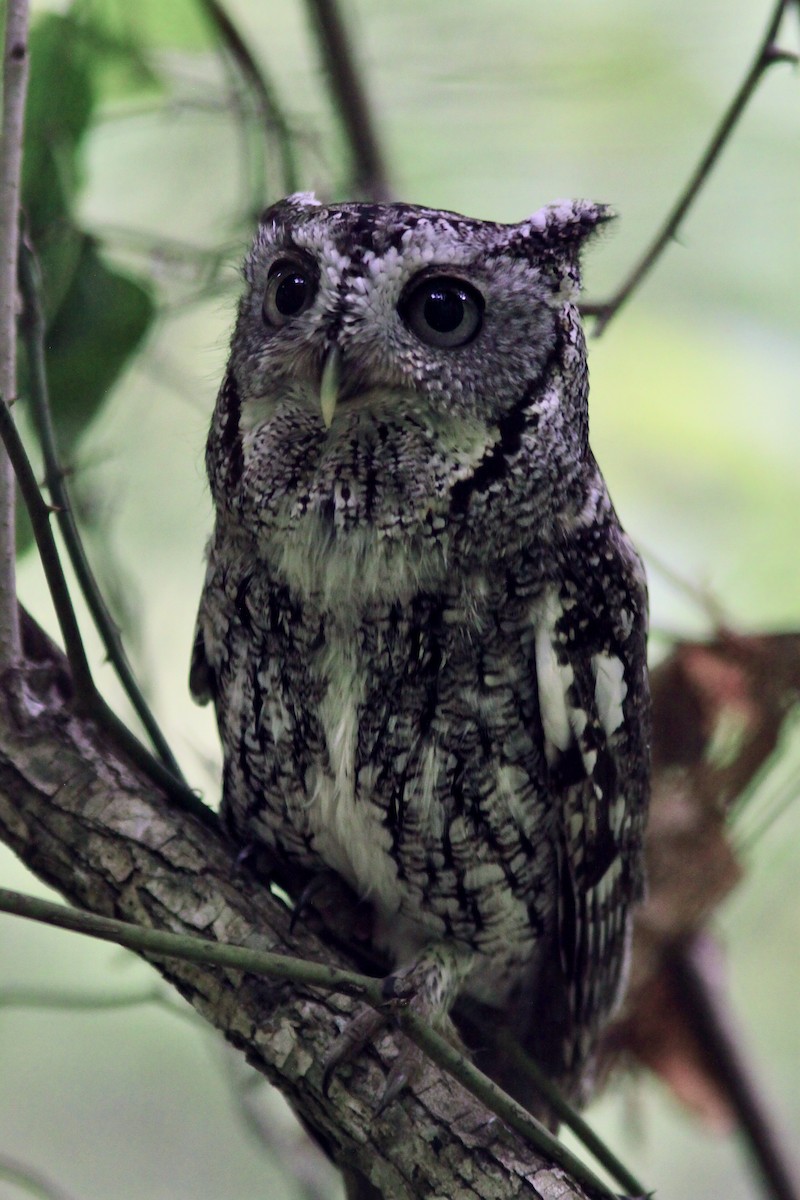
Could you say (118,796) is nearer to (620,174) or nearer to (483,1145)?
(483,1145)

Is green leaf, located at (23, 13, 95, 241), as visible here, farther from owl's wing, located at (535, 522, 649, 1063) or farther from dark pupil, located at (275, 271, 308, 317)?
owl's wing, located at (535, 522, 649, 1063)

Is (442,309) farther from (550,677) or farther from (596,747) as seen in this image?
(596,747)

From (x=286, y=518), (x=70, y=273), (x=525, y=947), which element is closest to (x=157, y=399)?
(x=70, y=273)

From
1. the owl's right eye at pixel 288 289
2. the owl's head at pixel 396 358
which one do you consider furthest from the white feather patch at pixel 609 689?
the owl's right eye at pixel 288 289

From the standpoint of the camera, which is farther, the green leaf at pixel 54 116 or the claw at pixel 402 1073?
the green leaf at pixel 54 116

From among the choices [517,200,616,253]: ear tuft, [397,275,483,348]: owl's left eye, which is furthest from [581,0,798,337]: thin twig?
[397,275,483,348]: owl's left eye

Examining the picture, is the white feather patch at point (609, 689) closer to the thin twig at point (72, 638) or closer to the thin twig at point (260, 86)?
the thin twig at point (72, 638)

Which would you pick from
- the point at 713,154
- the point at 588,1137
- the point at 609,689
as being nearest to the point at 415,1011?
the point at 588,1137
